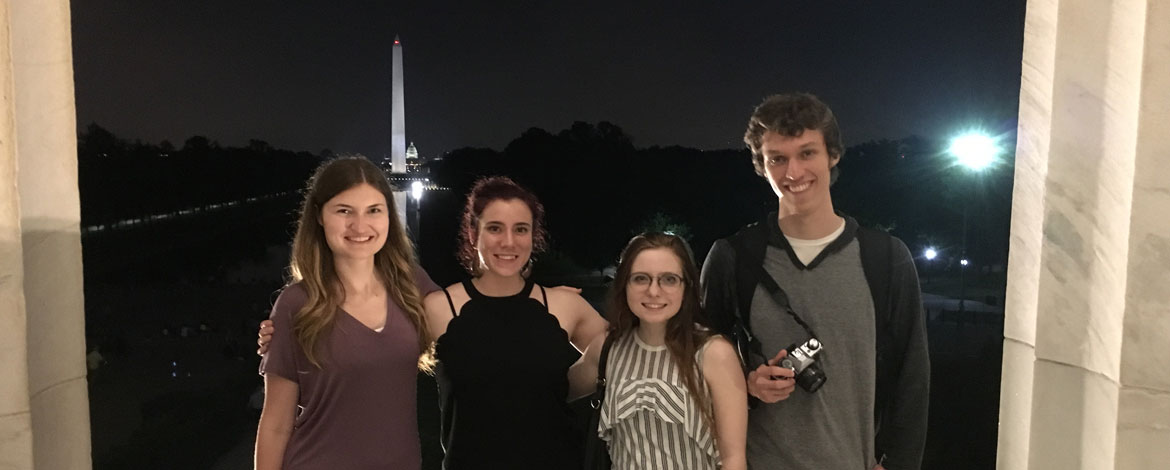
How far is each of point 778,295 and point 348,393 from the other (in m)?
1.92

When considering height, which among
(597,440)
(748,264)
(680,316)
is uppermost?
(748,264)

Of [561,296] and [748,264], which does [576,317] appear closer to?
[561,296]

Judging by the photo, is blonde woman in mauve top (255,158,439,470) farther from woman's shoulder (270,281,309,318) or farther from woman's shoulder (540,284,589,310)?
woman's shoulder (540,284,589,310)

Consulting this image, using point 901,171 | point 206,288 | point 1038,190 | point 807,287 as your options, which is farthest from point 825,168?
point 206,288

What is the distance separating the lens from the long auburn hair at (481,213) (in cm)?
405

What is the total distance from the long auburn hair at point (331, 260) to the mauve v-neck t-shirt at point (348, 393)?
90mm

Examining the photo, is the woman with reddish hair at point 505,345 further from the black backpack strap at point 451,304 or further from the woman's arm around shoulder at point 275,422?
the woman's arm around shoulder at point 275,422

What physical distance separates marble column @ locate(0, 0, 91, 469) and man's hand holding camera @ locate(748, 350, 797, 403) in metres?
2.87

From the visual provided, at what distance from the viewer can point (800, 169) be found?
3.59m

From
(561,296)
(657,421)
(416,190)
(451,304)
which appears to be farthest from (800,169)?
(416,190)

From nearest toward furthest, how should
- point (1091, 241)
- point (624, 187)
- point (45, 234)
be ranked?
point (1091, 241), point (45, 234), point (624, 187)

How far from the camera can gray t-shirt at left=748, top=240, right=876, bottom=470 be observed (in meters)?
3.50

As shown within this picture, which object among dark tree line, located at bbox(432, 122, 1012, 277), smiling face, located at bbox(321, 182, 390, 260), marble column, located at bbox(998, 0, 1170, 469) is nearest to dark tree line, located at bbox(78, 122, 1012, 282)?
dark tree line, located at bbox(432, 122, 1012, 277)

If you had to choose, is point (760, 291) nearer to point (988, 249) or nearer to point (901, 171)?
point (988, 249)
